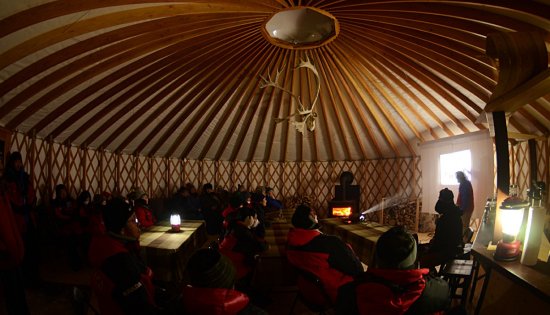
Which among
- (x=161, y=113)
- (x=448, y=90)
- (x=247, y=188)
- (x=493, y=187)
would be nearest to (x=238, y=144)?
(x=247, y=188)

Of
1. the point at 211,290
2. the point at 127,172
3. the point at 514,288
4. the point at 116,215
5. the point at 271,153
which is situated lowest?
the point at 514,288

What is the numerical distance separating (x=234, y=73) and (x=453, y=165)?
465 centimetres

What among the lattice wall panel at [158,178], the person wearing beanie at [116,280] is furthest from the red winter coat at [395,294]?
the lattice wall panel at [158,178]

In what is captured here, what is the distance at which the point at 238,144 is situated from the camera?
815 cm

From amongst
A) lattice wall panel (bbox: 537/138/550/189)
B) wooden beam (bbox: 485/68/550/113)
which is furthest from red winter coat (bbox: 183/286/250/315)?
lattice wall panel (bbox: 537/138/550/189)

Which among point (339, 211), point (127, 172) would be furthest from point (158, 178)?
point (339, 211)

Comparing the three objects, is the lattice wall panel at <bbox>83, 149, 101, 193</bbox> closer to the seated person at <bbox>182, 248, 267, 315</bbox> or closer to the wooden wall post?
the seated person at <bbox>182, 248, 267, 315</bbox>

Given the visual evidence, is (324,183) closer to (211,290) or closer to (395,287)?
(395,287)

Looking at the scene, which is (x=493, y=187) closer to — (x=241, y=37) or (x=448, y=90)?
(x=448, y=90)

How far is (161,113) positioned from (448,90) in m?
4.65

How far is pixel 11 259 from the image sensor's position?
2.07 meters

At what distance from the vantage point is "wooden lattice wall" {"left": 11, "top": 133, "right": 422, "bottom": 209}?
5746 millimetres

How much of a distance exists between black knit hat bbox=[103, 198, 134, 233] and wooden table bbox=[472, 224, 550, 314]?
175 cm

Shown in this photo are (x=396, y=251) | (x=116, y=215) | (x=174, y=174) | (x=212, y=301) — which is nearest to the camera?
(x=212, y=301)
